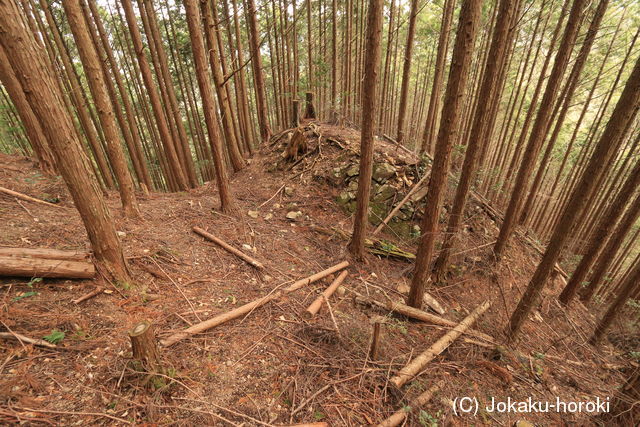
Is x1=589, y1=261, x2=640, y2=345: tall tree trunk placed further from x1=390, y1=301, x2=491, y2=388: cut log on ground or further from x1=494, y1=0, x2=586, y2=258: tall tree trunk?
x1=390, y1=301, x2=491, y2=388: cut log on ground

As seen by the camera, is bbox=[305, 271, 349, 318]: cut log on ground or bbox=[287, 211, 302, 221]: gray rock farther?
bbox=[287, 211, 302, 221]: gray rock

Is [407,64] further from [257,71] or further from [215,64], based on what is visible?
[215,64]

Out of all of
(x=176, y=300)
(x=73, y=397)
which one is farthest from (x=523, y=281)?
(x=73, y=397)

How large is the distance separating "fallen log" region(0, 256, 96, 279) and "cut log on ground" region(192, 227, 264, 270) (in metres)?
1.84

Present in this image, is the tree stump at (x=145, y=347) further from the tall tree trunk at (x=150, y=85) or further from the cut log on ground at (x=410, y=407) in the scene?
the tall tree trunk at (x=150, y=85)

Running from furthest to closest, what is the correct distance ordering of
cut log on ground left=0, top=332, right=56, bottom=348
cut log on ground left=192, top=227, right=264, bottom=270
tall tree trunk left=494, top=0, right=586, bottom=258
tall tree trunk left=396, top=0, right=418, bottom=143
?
tall tree trunk left=396, top=0, right=418, bottom=143 → cut log on ground left=192, top=227, right=264, bottom=270 → tall tree trunk left=494, top=0, right=586, bottom=258 → cut log on ground left=0, top=332, right=56, bottom=348

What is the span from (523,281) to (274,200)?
6406 millimetres

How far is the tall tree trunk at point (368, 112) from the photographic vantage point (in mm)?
3660

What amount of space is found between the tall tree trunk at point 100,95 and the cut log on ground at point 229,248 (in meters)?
1.22

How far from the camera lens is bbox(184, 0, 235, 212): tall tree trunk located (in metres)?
4.34

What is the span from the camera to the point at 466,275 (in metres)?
5.54

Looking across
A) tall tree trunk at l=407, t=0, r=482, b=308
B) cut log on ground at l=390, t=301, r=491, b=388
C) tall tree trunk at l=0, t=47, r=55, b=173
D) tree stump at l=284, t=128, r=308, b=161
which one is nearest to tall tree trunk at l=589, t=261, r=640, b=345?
cut log on ground at l=390, t=301, r=491, b=388

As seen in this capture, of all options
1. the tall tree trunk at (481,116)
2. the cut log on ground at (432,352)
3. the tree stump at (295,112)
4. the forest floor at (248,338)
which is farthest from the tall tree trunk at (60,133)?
the tree stump at (295,112)

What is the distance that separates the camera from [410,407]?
107 inches
